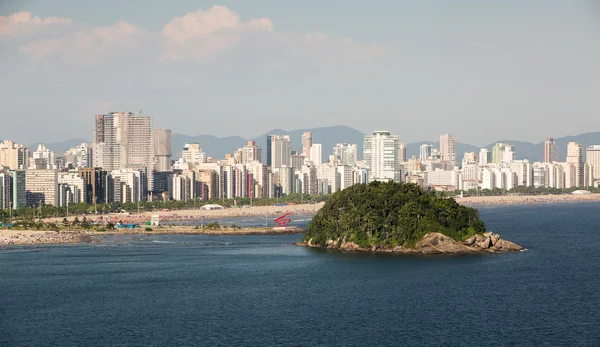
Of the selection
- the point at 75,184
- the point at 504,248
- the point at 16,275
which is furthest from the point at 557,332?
the point at 75,184

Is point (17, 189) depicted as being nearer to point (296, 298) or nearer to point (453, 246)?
point (453, 246)

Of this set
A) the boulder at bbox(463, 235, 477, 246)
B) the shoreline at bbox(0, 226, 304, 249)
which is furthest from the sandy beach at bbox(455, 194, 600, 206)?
the boulder at bbox(463, 235, 477, 246)

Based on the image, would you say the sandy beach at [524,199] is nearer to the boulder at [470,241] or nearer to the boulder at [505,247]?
the boulder at [505,247]

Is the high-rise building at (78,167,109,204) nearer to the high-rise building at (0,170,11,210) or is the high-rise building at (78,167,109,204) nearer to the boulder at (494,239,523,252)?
the high-rise building at (0,170,11,210)

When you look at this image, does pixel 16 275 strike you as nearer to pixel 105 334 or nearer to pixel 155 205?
pixel 105 334

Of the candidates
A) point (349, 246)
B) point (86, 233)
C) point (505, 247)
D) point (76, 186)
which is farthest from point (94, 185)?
point (505, 247)
